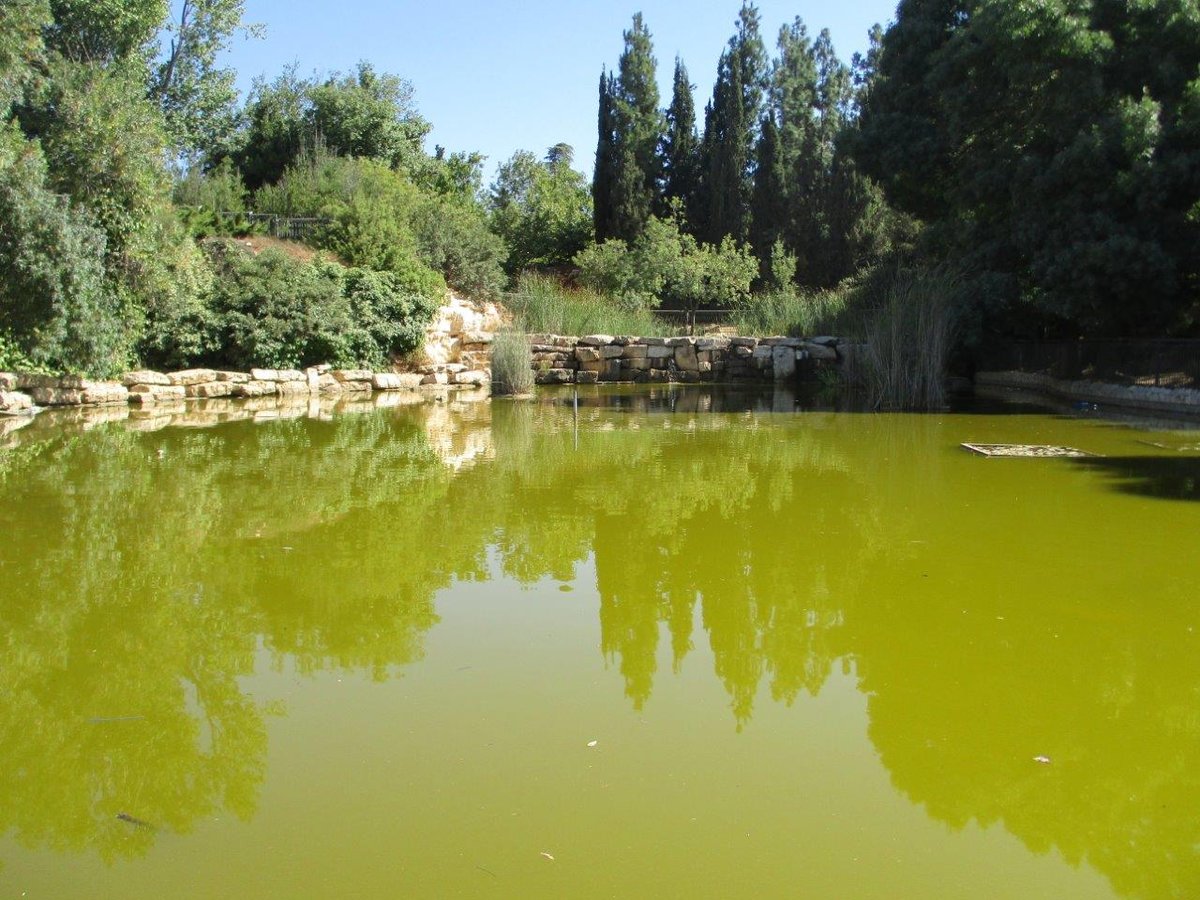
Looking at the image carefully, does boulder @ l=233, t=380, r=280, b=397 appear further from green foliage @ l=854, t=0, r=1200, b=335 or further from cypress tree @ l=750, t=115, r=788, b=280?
cypress tree @ l=750, t=115, r=788, b=280

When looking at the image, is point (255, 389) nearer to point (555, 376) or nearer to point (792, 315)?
point (555, 376)

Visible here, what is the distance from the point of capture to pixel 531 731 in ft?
9.94

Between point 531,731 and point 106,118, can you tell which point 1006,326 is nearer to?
point 106,118

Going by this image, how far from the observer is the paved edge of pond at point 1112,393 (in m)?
12.0

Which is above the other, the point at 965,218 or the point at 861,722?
the point at 965,218

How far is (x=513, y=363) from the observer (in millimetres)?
16297

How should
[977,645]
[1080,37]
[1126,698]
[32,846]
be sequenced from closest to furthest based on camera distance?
[32,846], [1126,698], [977,645], [1080,37]

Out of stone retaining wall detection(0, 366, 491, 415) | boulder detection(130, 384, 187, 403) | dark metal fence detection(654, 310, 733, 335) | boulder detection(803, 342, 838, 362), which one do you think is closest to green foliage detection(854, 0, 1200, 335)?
boulder detection(803, 342, 838, 362)

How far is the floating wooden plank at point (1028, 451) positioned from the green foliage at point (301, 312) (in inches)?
432

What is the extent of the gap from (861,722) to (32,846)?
7.23 ft

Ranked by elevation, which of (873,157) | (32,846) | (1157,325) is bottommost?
(32,846)

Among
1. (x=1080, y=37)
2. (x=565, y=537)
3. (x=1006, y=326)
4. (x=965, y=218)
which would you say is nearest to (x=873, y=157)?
(x=965, y=218)

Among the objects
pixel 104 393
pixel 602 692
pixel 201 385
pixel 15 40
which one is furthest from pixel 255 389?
pixel 602 692

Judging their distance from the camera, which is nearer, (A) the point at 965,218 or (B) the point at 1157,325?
(B) the point at 1157,325
